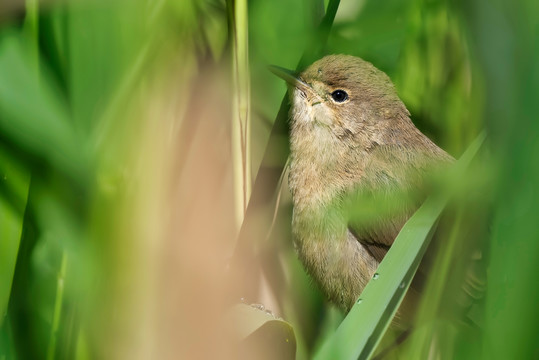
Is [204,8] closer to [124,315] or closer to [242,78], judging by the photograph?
[242,78]

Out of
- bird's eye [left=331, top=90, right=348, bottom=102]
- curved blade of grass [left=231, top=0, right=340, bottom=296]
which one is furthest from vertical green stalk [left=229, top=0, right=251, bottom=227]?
bird's eye [left=331, top=90, right=348, bottom=102]

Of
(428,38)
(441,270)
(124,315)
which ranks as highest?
(428,38)

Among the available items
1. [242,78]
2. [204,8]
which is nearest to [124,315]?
[242,78]

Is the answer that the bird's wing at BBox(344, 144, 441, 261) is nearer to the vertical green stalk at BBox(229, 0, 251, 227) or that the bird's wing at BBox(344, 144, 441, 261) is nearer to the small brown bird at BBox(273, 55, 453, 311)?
the small brown bird at BBox(273, 55, 453, 311)

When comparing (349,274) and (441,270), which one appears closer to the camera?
(441,270)

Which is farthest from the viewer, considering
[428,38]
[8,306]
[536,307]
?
[428,38]

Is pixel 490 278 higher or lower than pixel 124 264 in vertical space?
higher

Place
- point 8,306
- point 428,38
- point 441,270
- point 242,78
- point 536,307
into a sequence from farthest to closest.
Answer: point 428,38 < point 242,78 < point 8,306 < point 441,270 < point 536,307

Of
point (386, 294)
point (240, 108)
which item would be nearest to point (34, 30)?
point (240, 108)
